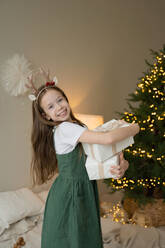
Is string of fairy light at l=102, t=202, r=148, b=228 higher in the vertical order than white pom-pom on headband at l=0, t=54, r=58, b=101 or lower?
lower

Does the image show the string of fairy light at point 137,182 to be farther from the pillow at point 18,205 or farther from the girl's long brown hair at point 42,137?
the girl's long brown hair at point 42,137

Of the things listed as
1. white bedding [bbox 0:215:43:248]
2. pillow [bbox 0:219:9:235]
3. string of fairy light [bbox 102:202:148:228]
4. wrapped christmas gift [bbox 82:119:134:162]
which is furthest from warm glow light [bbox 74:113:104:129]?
wrapped christmas gift [bbox 82:119:134:162]

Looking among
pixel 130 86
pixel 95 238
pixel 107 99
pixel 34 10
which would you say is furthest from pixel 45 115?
pixel 130 86

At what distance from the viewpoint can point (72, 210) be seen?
126 cm

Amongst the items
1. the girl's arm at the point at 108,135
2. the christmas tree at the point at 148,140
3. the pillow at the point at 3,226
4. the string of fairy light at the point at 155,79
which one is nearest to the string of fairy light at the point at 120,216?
the christmas tree at the point at 148,140

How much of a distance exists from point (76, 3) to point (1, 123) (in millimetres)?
1544

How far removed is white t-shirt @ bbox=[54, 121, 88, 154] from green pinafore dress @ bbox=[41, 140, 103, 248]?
0.03 m

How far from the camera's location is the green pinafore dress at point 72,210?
1253mm

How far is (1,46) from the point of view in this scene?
229 centimetres

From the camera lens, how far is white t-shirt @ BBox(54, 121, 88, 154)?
1.17 meters

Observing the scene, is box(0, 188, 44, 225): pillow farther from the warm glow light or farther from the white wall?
the warm glow light

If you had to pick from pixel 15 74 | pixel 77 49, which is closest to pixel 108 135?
pixel 15 74

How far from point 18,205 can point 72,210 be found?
951 millimetres

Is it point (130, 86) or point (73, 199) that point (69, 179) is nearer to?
point (73, 199)
